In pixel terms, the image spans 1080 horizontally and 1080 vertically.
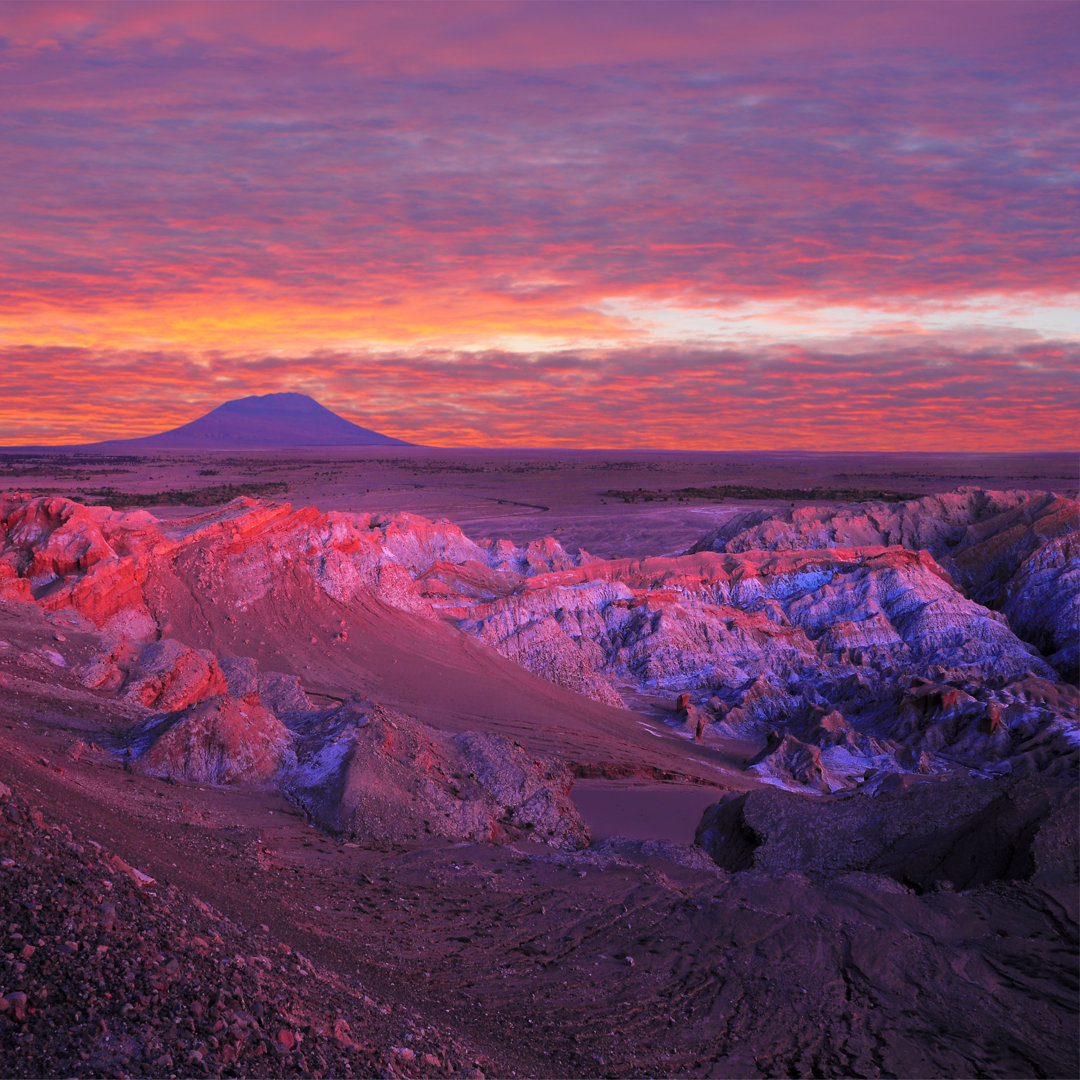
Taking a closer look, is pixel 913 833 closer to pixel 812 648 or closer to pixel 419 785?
pixel 419 785

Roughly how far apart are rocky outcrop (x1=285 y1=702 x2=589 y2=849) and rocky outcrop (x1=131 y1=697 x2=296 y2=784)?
0.45 meters

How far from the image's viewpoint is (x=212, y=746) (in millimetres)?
11859

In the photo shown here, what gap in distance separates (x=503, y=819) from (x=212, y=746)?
12.1 feet

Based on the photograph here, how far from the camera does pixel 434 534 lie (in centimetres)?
3844

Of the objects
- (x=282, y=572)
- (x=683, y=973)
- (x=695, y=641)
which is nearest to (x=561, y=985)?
(x=683, y=973)

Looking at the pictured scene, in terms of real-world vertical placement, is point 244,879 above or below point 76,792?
below

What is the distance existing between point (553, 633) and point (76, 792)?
654 inches

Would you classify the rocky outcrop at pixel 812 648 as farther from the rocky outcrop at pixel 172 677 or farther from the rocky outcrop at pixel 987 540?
the rocky outcrop at pixel 172 677

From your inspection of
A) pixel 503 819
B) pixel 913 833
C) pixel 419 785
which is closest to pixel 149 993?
pixel 419 785

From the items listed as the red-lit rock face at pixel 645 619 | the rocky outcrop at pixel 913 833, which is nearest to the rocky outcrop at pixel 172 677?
the red-lit rock face at pixel 645 619

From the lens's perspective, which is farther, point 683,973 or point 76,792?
point 76,792

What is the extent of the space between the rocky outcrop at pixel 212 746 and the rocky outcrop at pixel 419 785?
0.45 m

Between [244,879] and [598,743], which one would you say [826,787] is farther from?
[244,879]

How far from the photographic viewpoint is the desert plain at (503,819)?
5871mm
